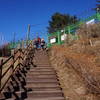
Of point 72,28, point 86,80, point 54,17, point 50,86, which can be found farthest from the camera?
point 54,17

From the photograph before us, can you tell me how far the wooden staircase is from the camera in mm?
7634

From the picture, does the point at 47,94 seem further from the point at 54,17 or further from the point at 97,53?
the point at 54,17

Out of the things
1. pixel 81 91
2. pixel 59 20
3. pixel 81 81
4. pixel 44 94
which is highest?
pixel 59 20

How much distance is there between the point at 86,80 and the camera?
741 cm

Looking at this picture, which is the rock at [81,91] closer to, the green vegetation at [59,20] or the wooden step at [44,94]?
the wooden step at [44,94]

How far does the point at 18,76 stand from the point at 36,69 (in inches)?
71.1

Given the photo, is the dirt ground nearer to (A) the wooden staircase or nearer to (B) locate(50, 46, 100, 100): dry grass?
(B) locate(50, 46, 100, 100): dry grass

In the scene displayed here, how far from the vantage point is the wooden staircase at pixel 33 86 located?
7634 mm

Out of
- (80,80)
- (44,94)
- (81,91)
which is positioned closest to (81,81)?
(80,80)

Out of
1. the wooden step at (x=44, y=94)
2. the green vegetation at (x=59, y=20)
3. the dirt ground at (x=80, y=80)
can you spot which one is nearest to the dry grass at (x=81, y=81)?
the dirt ground at (x=80, y=80)

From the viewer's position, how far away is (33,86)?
343 inches

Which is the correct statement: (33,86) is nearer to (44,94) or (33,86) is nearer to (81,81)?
(44,94)

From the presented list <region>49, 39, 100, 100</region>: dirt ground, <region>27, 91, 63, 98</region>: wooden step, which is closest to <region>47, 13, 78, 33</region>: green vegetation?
<region>49, 39, 100, 100</region>: dirt ground

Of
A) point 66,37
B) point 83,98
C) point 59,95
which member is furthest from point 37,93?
point 66,37
